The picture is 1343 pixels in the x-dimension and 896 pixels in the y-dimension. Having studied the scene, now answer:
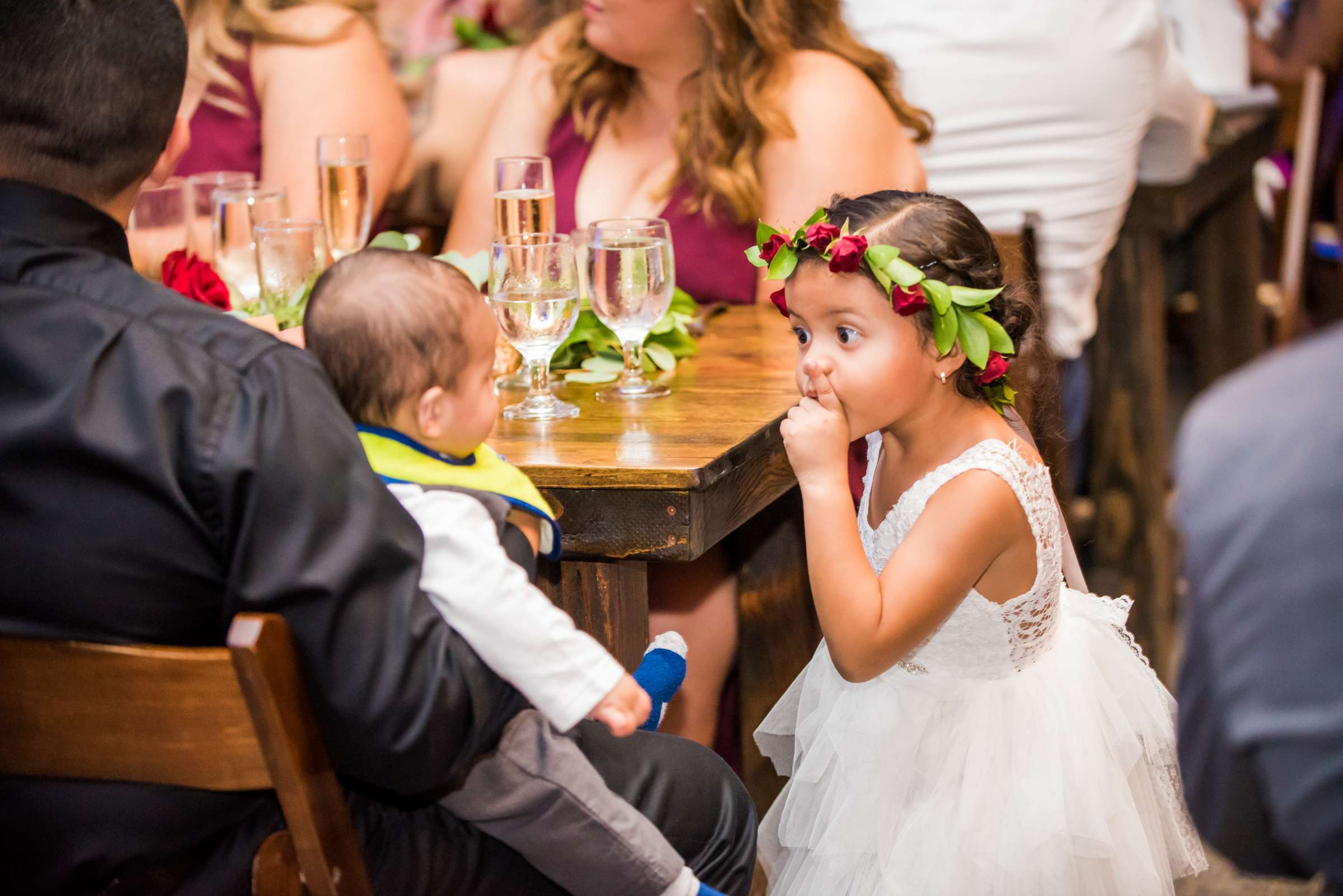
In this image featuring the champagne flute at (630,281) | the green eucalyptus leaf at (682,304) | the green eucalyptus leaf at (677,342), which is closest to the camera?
the champagne flute at (630,281)

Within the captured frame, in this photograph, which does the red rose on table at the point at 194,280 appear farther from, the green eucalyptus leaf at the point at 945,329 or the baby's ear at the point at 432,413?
the green eucalyptus leaf at the point at 945,329

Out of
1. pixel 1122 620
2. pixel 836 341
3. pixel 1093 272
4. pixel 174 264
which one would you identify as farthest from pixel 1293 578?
pixel 1093 272

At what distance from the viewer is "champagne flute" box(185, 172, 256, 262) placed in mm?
2039

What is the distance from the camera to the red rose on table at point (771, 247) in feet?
5.07

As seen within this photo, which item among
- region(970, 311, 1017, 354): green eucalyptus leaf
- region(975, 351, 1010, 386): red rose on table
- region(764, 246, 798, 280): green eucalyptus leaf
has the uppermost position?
region(764, 246, 798, 280): green eucalyptus leaf

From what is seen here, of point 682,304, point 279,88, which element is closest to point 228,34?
point 279,88

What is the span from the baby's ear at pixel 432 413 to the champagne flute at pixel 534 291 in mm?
419

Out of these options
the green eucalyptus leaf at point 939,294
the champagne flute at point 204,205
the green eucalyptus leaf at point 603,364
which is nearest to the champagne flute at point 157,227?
the champagne flute at point 204,205

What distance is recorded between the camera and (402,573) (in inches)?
42.3

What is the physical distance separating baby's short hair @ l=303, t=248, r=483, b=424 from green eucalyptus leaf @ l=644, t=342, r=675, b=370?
71 cm

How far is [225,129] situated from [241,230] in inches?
33.3

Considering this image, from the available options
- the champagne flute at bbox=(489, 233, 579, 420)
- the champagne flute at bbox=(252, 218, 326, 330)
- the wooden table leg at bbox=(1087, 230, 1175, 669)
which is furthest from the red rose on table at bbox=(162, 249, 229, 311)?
the wooden table leg at bbox=(1087, 230, 1175, 669)

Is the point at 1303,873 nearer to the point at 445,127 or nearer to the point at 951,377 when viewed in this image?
the point at 951,377

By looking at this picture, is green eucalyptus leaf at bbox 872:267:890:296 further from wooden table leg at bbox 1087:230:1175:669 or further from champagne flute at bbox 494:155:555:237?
wooden table leg at bbox 1087:230:1175:669
